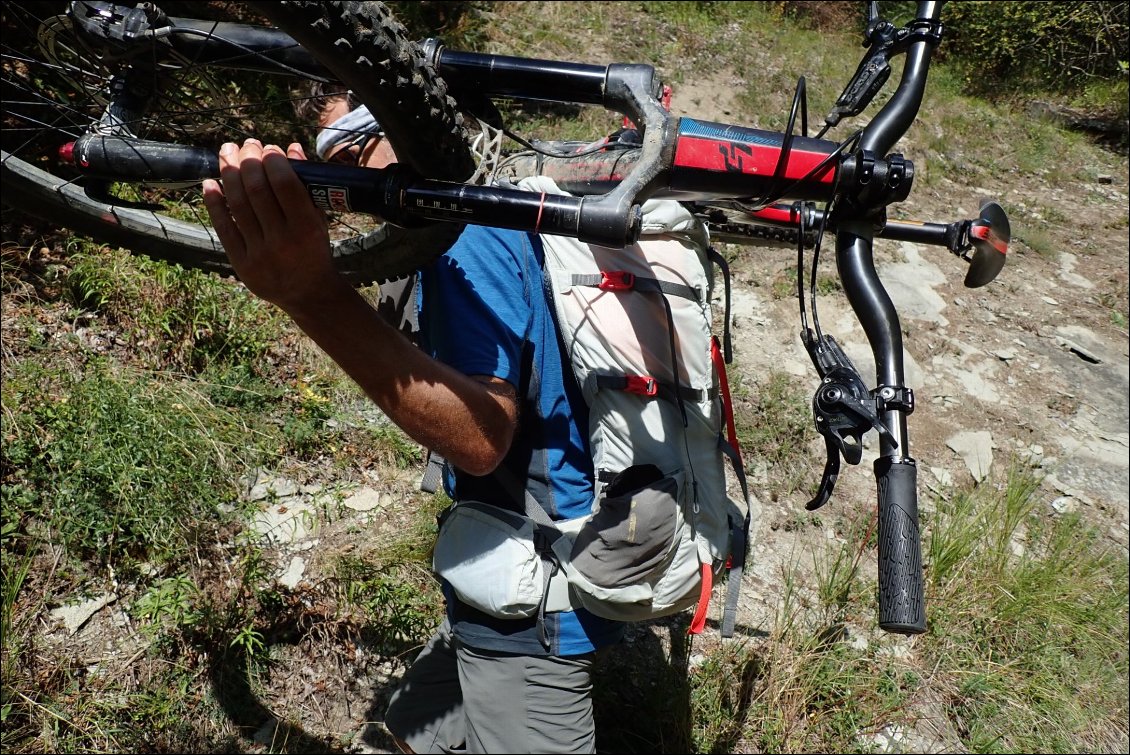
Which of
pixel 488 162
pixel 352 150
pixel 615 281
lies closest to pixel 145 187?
pixel 352 150

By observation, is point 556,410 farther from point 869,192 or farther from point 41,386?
point 41,386

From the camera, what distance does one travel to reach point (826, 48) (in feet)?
27.7

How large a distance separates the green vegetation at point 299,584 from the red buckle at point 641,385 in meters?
1.63

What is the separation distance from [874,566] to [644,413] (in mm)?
2155

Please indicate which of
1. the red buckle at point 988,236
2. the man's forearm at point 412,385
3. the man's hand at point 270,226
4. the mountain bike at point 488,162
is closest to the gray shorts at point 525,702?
the man's forearm at point 412,385

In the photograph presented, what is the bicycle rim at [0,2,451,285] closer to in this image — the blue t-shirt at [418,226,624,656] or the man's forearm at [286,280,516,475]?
the blue t-shirt at [418,226,624,656]

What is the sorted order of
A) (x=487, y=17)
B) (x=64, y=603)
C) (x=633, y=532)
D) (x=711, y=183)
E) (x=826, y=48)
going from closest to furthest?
(x=711, y=183)
(x=633, y=532)
(x=64, y=603)
(x=487, y=17)
(x=826, y=48)

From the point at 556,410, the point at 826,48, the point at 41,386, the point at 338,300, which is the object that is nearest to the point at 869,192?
the point at 556,410

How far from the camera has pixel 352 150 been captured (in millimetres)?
1953

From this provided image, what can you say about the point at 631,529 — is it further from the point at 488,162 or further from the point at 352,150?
the point at 352,150

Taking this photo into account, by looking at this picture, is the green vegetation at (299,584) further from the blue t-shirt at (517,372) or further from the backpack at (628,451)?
the backpack at (628,451)

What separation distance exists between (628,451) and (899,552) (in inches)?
24.5

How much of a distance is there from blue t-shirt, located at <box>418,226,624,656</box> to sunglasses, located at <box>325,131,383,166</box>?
430 millimetres

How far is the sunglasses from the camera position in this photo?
1.91 m
